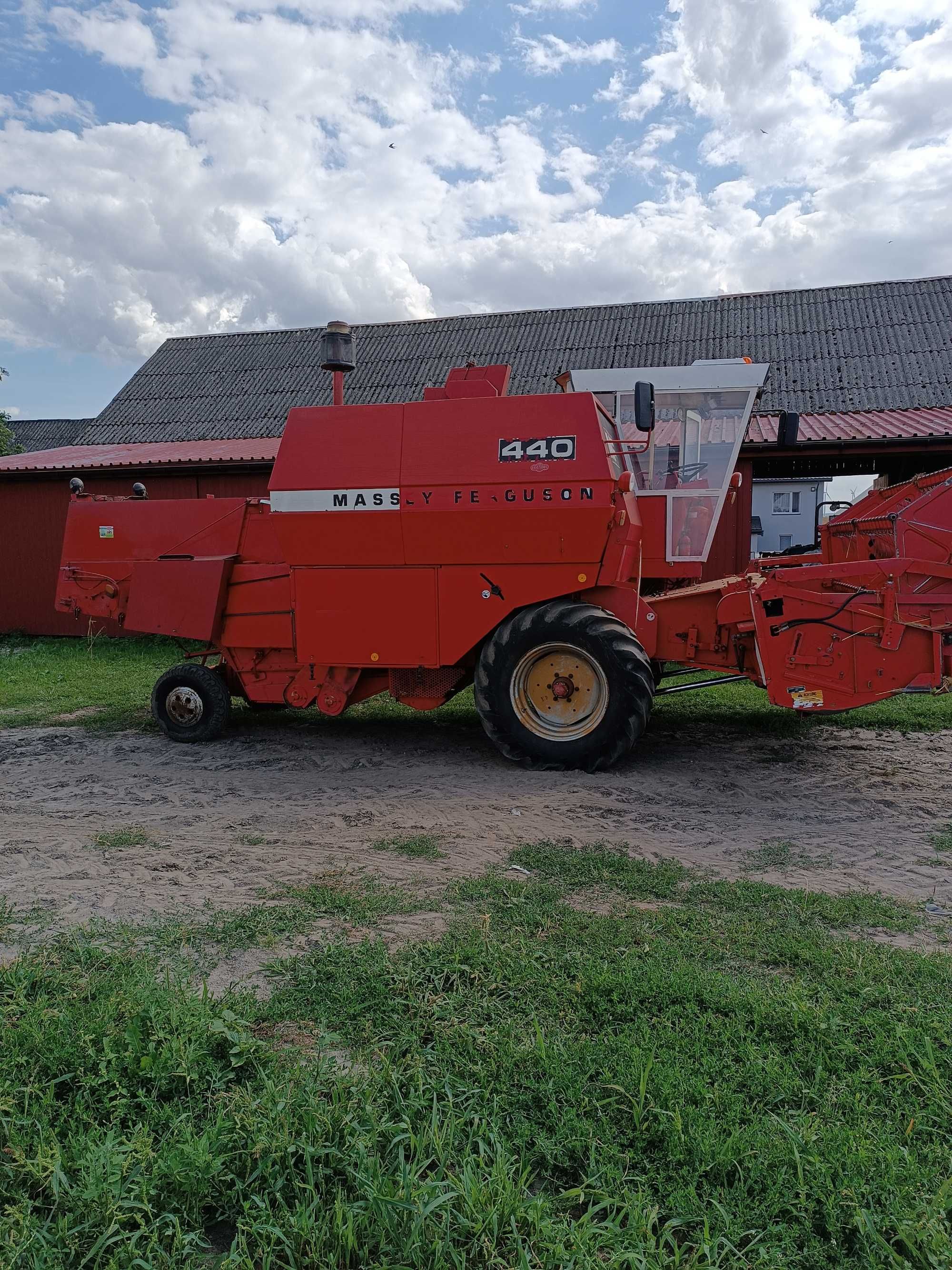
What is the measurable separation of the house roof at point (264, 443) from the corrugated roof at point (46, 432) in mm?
25595

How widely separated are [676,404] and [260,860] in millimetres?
4472

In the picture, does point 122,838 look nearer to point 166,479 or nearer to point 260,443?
point 166,479

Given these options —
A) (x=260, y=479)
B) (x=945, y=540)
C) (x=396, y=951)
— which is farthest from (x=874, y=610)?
(x=260, y=479)

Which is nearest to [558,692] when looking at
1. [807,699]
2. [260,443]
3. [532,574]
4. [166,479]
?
[532,574]

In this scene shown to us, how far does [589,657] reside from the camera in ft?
19.4

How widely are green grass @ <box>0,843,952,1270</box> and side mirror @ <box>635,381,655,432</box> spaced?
3462 mm

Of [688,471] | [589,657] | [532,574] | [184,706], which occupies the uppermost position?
[688,471]

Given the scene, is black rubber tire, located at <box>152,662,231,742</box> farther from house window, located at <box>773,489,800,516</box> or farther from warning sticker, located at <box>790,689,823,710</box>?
house window, located at <box>773,489,800,516</box>

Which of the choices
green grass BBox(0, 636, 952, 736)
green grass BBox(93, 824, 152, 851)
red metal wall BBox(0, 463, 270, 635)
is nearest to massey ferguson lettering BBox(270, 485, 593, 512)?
green grass BBox(0, 636, 952, 736)

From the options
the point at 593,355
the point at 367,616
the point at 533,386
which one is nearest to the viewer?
the point at 367,616

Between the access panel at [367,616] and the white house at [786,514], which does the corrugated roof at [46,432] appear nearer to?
the white house at [786,514]

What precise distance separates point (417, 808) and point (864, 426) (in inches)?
353

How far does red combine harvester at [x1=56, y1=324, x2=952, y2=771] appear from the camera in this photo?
5672mm

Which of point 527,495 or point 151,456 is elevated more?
point 151,456
